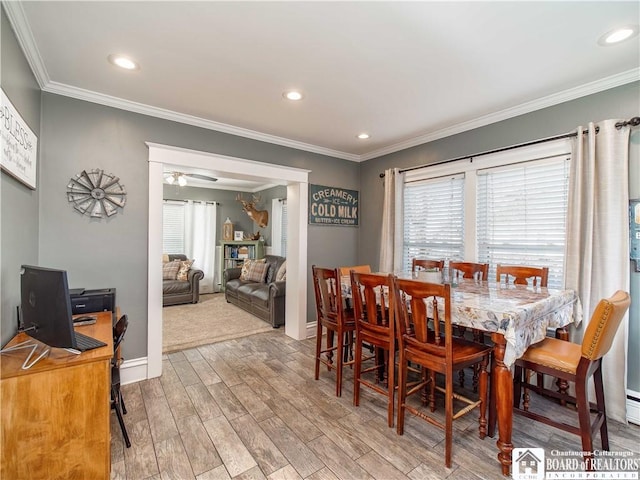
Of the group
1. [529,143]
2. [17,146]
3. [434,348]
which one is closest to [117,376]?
[17,146]

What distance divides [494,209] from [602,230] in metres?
0.91

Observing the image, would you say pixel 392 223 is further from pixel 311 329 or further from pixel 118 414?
pixel 118 414

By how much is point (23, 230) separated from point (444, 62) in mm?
3098

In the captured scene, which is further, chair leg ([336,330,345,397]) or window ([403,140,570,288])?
window ([403,140,570,288])

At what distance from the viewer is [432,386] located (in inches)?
88.7

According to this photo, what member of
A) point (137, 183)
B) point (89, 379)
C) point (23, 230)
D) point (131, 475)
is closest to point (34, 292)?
point (89, 379)

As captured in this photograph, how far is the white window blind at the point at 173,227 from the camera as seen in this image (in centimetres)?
671

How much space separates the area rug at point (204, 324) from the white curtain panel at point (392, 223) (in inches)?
77.9

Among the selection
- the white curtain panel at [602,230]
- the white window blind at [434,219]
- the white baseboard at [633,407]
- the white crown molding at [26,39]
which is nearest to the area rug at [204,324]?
the white window blind at [434,219]

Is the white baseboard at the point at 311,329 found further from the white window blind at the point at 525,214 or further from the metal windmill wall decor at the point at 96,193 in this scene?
the metal windmill wall decor at the point at 96,193

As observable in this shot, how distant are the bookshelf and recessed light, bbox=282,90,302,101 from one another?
479cm

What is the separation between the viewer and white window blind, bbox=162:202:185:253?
6715mm

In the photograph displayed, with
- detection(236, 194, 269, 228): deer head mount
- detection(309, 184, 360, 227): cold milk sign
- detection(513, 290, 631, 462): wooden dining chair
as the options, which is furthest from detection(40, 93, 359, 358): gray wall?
detection(236, 194, 269, 228): deer head mount

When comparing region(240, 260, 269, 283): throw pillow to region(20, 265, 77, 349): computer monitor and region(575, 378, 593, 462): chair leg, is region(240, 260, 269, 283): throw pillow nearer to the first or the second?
region(20, 265, 77, 349): computer monitor
